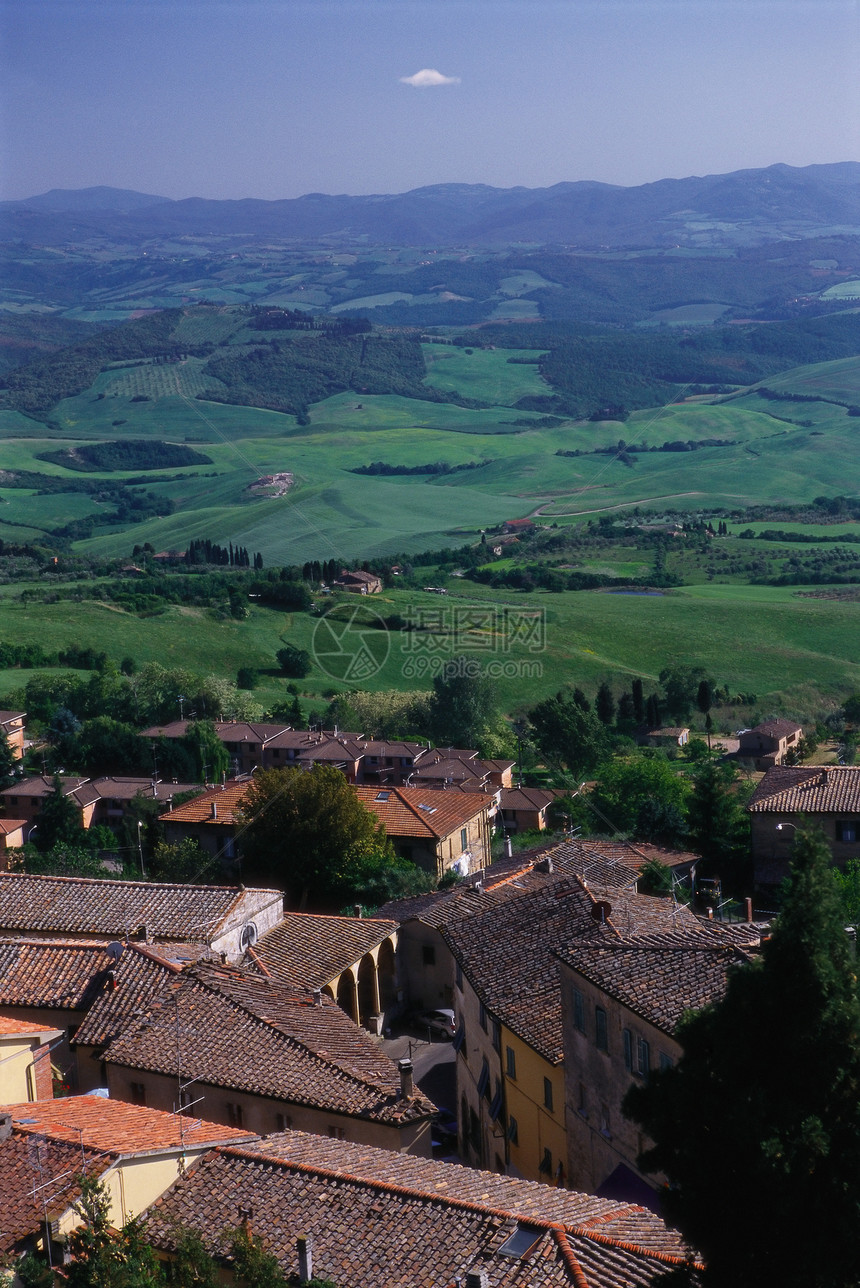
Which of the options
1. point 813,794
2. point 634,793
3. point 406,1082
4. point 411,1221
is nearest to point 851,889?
point 813,794

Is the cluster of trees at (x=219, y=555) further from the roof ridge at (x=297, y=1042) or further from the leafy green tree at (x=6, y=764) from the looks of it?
the roof ridge at (x=297, y=1042)

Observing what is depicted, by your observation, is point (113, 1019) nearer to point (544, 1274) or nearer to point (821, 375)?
point (544, 1274)

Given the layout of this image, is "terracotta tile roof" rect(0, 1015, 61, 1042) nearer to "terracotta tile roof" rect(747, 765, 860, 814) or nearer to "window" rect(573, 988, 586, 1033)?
"window" rect(573, 988, 586, 1033)

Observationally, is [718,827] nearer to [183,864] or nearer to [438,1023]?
[183,864]

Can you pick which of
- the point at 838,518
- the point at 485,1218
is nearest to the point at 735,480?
the point at 838,518

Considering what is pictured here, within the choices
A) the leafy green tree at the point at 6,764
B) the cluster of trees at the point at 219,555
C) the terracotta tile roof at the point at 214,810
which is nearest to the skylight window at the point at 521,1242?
the terracotta tile roof at the point at 214,810

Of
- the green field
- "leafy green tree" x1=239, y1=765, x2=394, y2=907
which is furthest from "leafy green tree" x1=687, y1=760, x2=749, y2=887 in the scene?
the green field
